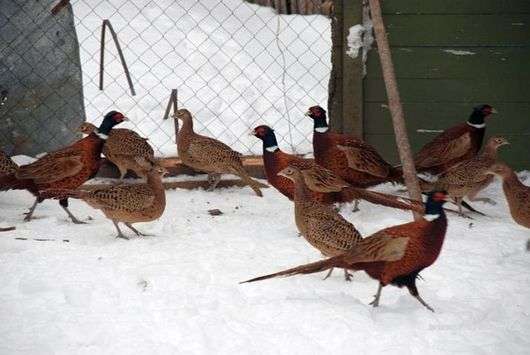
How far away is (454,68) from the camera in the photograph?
24.4 ft

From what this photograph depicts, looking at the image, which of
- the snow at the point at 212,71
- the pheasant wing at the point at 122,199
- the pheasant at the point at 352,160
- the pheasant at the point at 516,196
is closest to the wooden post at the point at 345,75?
the pheasant at the point at 352,160

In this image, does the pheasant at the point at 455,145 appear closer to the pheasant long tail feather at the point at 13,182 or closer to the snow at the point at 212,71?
the snow at the point at 212,71

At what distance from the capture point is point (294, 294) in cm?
509

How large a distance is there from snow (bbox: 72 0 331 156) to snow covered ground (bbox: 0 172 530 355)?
2.32m

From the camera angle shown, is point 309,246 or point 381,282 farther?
point 309,246

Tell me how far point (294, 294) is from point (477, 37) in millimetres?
3345

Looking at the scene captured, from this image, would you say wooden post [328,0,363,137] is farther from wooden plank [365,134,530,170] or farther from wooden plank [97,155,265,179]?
wooden plank [97,155,265,179]

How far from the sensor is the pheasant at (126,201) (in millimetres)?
6164

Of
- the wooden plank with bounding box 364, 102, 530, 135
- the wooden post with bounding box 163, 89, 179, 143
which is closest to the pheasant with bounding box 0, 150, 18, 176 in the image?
the wooden post with bounding box 163, 89, 179, 143

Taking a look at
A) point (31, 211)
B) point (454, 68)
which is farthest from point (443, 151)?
point (31, 211)

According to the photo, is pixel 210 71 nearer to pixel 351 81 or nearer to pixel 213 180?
pixel 213 180

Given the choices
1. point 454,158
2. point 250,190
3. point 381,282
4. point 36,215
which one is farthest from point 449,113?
point 36,215

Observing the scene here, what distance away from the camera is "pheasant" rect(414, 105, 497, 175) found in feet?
23.2

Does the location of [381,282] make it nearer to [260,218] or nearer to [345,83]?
[260,218]
